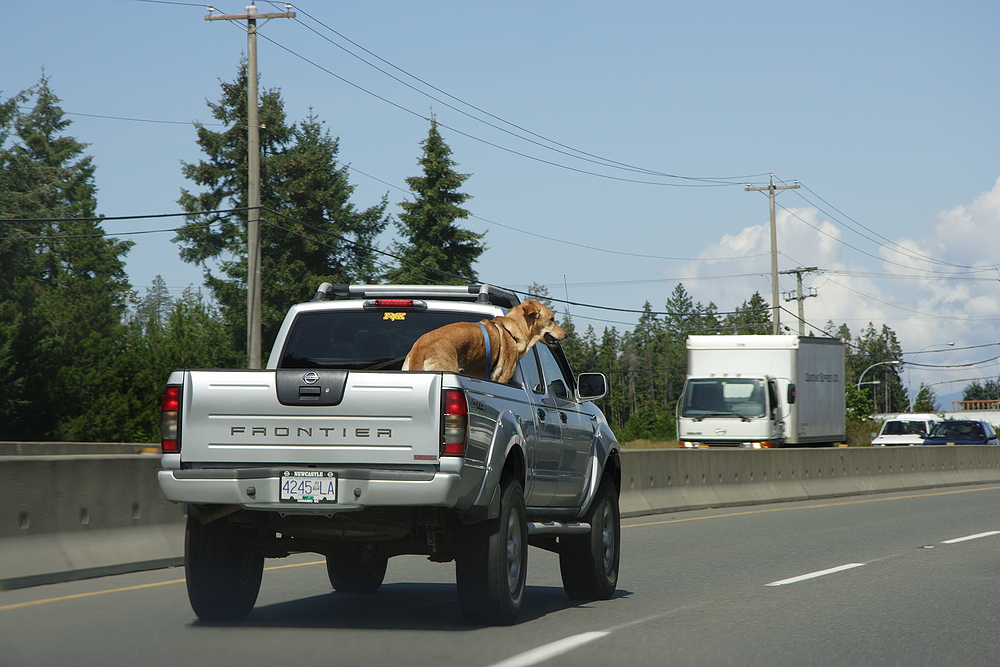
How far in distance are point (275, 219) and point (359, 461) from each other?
213ft

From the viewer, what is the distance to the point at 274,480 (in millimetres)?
7359

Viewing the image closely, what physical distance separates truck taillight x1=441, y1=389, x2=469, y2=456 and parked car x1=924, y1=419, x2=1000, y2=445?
3921 centimetres

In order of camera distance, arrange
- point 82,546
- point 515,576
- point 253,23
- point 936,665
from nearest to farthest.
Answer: point 936,665
point 515,576
point 82,546
point 253,23

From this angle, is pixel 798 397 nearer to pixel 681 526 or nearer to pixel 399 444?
pixel 681 526

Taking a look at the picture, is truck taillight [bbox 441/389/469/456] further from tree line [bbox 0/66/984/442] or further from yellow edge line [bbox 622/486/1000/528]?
tree line [bbox 0/66/984/442]

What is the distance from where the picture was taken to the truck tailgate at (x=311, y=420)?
7297 millimetres

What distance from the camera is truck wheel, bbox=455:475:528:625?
7805 mm

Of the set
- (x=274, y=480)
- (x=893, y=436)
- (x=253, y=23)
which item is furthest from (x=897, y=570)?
(x=893, y=436)

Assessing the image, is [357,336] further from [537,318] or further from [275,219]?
[275,219]

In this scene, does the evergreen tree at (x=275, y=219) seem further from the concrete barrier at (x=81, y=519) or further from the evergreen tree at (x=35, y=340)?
the concrete barrier at (x=81, y=519)

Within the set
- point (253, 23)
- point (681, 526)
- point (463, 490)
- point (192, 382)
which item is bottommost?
point (681, 526)

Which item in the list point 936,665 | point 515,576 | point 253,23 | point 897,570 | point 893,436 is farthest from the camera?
point 893,436

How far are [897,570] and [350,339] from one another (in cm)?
→ 604

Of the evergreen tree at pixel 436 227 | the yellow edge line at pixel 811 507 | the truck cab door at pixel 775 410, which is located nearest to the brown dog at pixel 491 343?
the yellow edge line at pixel 811 507
